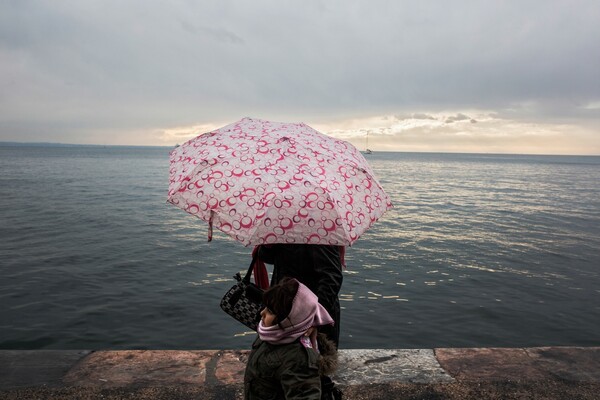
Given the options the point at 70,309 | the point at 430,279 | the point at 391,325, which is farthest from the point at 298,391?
the point at 430,279

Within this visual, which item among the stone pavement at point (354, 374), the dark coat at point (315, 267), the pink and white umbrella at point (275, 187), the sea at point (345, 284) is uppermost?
the pink and white umbrella at point (275, 187)

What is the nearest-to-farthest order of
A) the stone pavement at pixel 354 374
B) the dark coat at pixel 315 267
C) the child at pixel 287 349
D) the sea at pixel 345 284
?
1. the child at pixel 287 349
2. the dark coat at pixel 315 267
3. the stone pavement at pixel 354 374
4. the sea at pixel 345 284

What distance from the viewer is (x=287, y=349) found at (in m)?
2.55

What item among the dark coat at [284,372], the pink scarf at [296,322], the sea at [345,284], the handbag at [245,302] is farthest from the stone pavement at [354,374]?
the sea at [345,284]

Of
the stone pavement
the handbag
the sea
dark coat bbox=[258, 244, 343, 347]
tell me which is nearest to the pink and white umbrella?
dark coat bbox=[258, 244, 343, 347]

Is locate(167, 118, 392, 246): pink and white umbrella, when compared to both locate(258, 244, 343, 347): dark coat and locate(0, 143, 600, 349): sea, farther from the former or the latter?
locate(0, 143, 600, 349): sea

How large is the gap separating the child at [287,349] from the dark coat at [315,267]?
0.88 ft

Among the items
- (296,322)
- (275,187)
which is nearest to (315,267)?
(296,322)

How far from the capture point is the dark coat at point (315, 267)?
289 centimetres

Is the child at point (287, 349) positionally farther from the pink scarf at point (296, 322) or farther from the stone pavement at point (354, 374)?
the stone pavement at point (354, 374)

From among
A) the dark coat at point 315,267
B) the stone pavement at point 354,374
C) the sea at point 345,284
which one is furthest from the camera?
the sea at point 345,284

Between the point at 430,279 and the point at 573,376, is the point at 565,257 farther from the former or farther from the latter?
the point at 573,376

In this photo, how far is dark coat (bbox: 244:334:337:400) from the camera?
8.16 feet

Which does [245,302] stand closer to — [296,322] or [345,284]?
[296,322]
